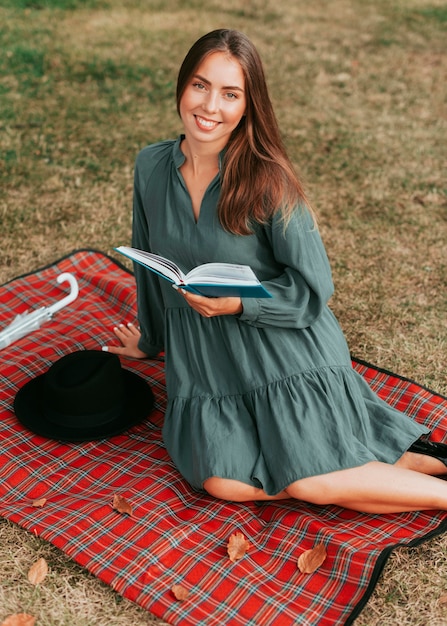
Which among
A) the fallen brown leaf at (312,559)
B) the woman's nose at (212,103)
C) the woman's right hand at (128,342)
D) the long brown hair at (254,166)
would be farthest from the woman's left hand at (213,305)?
the woman's right hand at (128,342)

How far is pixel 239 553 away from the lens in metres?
3.00

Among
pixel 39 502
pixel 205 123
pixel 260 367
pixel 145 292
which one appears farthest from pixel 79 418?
pixel 205 123

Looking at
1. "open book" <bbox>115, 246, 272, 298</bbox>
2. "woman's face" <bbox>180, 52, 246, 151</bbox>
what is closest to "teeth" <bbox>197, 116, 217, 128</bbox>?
"woman's face" <bbox>180, 52, 246, 151</bbox>

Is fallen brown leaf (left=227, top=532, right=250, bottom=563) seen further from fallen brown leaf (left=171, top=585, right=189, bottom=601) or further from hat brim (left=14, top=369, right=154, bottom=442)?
hat brim (left=14, top=369, right=154, bottom=442)

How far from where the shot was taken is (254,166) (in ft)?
10.1

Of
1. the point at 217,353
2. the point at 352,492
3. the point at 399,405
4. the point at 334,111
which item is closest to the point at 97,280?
the point at 217,353

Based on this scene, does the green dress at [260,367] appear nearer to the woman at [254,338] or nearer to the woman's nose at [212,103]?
the woman at [254,338]

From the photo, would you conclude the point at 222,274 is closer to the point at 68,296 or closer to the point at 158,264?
the point at 158,264

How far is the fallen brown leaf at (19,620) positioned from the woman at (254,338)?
0.81 metres

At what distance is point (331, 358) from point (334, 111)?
4.71 meters

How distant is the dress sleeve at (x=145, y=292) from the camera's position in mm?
3482

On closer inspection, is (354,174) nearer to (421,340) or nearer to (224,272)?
(421,340)

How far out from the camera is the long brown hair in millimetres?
2992

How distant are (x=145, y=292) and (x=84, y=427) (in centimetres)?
67
